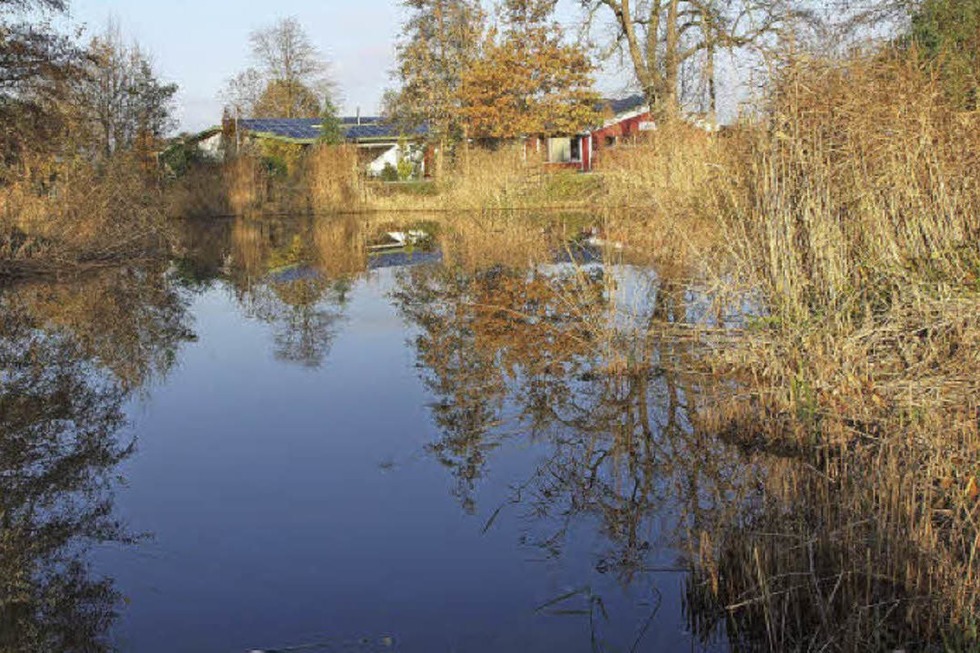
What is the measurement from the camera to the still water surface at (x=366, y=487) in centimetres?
425

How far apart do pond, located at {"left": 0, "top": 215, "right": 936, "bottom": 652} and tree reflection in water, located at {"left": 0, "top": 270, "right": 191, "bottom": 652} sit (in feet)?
0.07

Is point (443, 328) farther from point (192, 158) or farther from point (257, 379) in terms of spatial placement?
point (192, 158)

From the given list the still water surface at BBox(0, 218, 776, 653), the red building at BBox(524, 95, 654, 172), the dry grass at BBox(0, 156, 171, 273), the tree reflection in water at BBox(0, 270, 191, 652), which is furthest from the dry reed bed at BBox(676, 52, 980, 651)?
Answer: the red building at BBox(524, 95, 654, 172)

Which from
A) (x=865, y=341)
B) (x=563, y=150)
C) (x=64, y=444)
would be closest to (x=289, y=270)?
(x=64, y=444)

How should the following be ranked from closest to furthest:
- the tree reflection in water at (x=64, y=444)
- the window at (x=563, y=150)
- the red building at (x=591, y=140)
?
the tree reflection in water at (x=64, y=444), the red building at (x=591, y=140), the window at (x=563, y=150)

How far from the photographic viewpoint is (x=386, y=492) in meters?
5.92

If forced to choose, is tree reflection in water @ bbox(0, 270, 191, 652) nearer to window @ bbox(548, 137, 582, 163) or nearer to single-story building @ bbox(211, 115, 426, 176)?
single-story building @ bbox(211, 115, 426, 176)

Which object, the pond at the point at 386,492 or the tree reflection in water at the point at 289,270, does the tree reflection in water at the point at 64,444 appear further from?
the tree reflection in water at the point at 289,270

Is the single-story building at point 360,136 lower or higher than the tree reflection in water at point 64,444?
higher

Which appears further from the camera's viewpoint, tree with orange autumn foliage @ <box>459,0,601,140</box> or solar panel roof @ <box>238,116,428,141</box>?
solar panel roof @ <box>238,116,428,141</box>

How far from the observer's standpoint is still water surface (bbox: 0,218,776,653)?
4246mm

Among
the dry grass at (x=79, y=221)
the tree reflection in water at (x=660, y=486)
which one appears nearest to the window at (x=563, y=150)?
the dry grass at (x=79, y=221)

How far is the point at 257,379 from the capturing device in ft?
30.9

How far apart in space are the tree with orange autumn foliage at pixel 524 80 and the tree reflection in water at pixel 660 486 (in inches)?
1227
